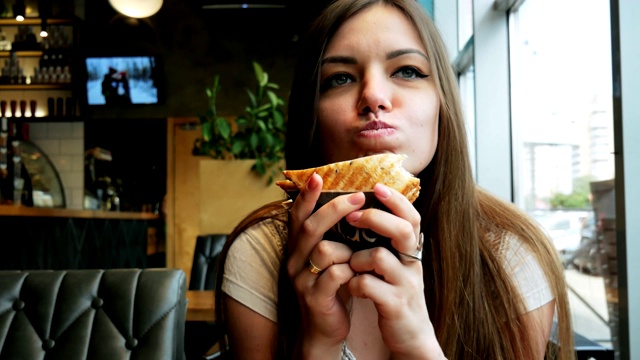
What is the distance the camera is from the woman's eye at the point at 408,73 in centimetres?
102

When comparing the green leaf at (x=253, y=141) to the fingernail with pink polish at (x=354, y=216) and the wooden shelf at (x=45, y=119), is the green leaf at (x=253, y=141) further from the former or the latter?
the wooden shelf at (x=45, y=119)

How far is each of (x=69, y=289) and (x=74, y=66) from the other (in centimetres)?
643

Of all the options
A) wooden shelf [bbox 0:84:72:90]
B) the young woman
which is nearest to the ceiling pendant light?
wooden shelf [bbox 0:84:72:90]

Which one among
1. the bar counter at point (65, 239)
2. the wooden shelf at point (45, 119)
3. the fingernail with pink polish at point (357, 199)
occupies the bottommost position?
the bar counter at point (65, 239)

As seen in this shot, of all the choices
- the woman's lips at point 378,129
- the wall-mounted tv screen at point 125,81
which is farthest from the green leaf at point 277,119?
the wall-mounted tv screen at point 125,81

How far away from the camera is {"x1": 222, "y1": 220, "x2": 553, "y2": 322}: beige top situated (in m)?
1.02

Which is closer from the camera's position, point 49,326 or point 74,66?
point 49,326

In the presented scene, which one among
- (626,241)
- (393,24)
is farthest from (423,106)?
(626,241)

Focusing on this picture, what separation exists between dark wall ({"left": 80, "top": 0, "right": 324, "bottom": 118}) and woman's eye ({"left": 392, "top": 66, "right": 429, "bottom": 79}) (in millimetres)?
6774

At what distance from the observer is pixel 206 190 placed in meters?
3.98

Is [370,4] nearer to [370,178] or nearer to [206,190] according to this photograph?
[370,178]

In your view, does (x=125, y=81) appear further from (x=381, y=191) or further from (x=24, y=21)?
(x=381, y=191)

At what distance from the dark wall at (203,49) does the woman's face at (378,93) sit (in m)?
6.74

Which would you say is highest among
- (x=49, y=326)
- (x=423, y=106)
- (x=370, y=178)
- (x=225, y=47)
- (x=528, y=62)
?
(x=225, y=47)
